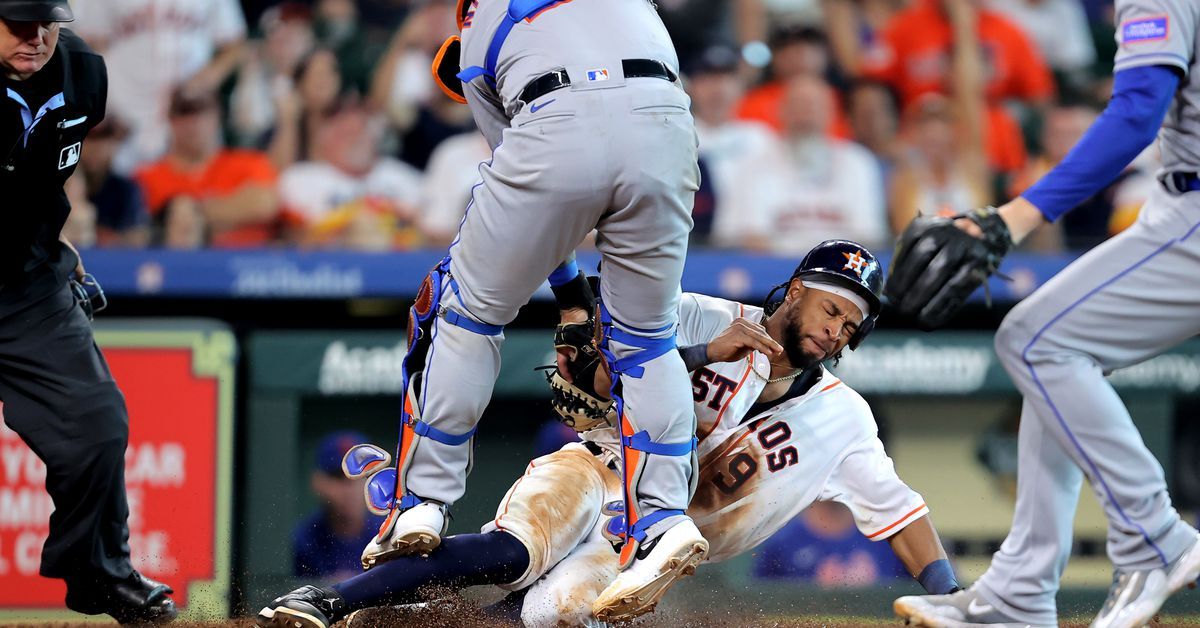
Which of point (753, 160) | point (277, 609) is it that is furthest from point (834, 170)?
point (277, 609)

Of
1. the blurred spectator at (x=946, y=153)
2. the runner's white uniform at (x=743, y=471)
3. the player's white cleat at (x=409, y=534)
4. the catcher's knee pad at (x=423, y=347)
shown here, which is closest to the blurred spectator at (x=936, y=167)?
the blurred spectator at (x=946, y=153)

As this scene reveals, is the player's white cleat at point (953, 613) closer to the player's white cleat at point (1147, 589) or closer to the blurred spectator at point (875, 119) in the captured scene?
the player's white cleat at point (1147, 589)

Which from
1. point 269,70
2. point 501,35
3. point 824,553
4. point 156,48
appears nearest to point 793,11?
point 269,70

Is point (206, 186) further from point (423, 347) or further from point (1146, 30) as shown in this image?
point (1146, 30)

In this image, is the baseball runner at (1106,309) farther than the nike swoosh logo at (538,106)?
No

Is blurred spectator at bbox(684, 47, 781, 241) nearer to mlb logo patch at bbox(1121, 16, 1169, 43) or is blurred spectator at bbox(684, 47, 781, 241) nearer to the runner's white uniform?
the runner's white uniform

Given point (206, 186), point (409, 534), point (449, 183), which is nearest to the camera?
point (409, 534)
